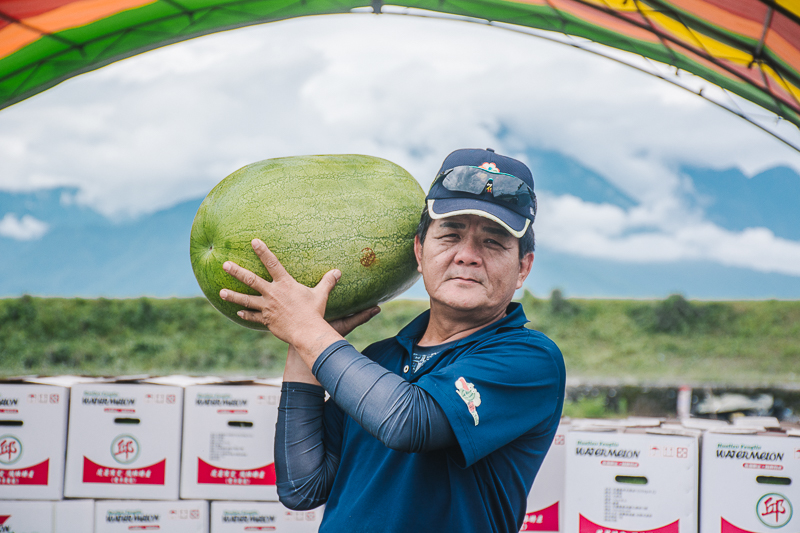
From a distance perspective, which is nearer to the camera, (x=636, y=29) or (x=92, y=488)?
(x=92, y=488)

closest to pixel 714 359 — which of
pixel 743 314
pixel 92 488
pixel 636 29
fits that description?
pixel 743 314

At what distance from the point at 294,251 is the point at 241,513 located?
76.0 inches

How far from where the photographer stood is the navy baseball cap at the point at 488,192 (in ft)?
6.04

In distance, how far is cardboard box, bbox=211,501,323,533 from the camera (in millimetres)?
3232

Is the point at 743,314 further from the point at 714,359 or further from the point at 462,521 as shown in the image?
the point at 462,521

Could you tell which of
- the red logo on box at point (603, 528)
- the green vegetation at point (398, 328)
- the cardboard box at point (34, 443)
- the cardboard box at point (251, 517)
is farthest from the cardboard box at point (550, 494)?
the green vegetation at point (398, 328)

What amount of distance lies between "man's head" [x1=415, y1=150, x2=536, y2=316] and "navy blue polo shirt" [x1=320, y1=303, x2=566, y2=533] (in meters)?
0.14

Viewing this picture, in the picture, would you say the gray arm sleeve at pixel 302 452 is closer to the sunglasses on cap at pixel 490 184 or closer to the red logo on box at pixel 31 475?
the sunglasses on cap at pixel 490 184

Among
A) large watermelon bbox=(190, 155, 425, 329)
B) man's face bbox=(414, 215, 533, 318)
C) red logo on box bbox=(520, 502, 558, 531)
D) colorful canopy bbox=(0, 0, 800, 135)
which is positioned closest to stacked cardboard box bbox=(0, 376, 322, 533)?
red logo on box bbox=(520, 502, 558, 531)

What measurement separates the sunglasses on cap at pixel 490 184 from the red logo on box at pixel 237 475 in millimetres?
2086

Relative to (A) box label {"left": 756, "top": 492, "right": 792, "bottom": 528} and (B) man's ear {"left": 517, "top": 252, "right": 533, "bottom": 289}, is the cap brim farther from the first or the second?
(A) box label {"left": 756, "top": 492, "right": 792, "bottom": 528}

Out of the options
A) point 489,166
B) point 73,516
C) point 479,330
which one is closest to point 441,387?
point 479,330

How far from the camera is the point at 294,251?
6.63 feet

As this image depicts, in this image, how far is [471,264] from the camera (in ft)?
6.10
